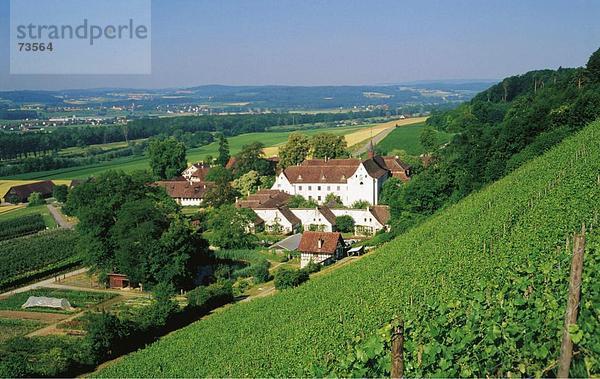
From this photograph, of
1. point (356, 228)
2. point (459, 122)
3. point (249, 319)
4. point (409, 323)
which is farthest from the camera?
point (459, 122)

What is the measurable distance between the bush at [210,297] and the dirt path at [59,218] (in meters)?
27.0

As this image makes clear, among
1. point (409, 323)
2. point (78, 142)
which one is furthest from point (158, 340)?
point (78, 142)

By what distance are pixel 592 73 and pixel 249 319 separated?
36.9 m

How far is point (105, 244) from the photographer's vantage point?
37312 mm

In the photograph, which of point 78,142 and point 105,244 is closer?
point 105,244

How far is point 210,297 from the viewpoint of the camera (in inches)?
1197

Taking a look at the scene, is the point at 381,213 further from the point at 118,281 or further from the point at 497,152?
the point at 118,281

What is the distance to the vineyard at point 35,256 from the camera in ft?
128

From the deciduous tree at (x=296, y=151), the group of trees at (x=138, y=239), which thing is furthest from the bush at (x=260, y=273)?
the deciduous tree at (x=296, y=151)

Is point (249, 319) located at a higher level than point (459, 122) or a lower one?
lower

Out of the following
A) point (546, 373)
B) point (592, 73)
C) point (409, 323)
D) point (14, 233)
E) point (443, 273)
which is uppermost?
point (592, 73)

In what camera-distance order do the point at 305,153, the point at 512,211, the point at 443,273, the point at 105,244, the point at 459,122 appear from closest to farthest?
1. the point at 443,273
2. the point at 512,211
3. the point at 105,244
4. the point at 305,153
5. the point at 459,122

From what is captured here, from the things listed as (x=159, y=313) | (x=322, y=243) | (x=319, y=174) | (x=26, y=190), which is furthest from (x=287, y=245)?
(x=26, y=190)

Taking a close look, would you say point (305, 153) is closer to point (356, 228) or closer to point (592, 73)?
A: point (356, 228)
